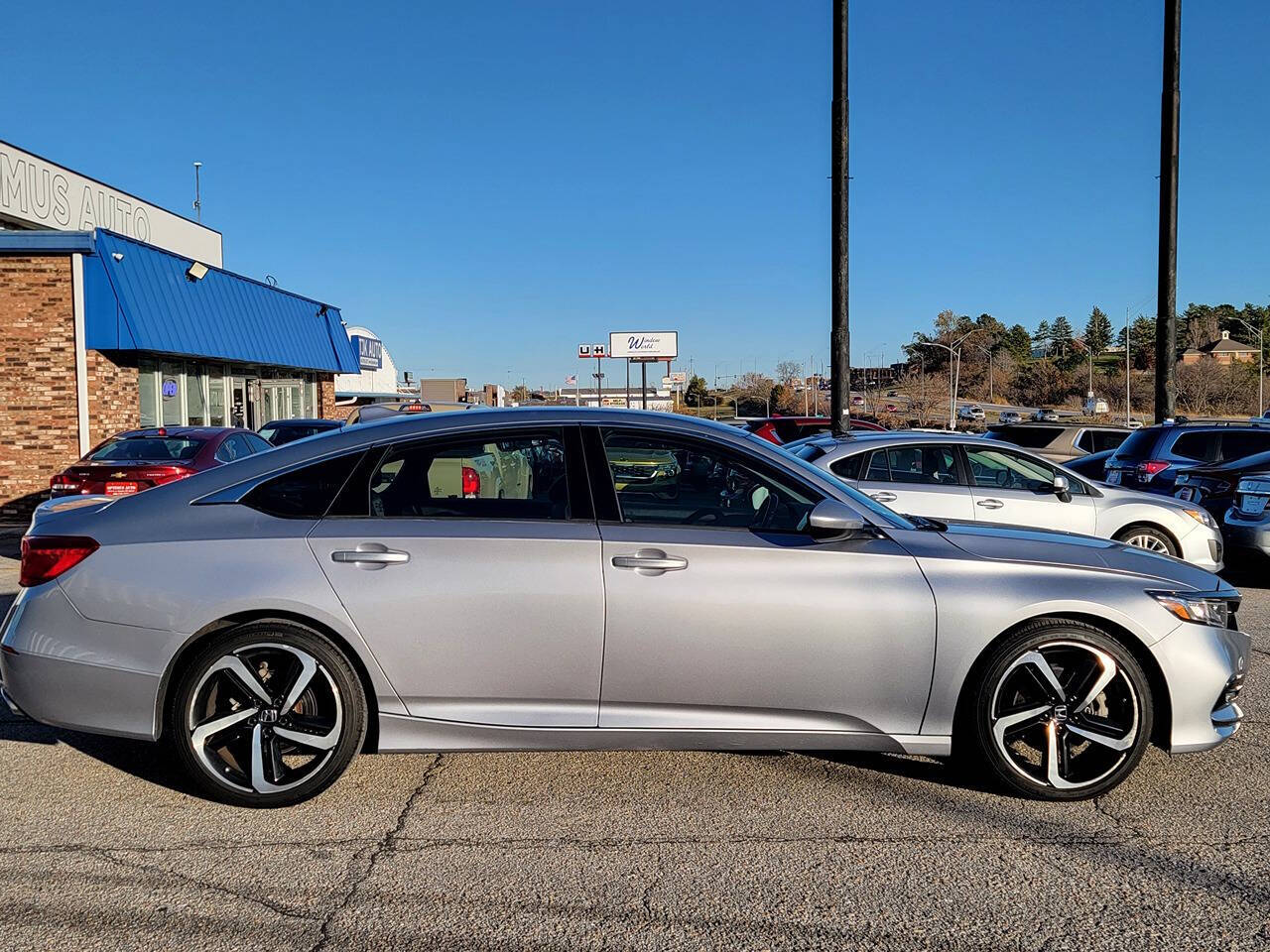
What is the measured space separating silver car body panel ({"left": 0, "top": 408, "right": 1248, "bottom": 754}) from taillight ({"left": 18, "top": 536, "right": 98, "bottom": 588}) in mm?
41

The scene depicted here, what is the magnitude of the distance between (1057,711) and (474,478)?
255cm

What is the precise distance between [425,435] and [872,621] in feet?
6.50

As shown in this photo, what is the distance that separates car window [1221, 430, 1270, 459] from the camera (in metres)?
13.1

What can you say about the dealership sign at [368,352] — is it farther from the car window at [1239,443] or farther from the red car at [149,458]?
the car window at [1239,443]

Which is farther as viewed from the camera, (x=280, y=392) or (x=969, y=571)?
(x=280, y=392)

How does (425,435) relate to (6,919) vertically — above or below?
above

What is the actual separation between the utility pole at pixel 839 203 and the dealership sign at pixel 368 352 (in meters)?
30.0

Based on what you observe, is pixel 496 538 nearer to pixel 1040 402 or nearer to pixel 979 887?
pixel 979 887

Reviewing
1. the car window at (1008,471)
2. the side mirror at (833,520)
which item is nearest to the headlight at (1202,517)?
the car window at (1008,471)

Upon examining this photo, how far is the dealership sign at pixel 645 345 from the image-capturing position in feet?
168

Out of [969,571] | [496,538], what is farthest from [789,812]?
[496,538]

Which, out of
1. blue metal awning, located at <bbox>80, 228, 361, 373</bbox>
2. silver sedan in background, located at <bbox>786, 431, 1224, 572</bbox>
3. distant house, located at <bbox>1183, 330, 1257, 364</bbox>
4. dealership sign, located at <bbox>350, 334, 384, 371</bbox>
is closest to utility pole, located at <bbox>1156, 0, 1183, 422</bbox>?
silver sedan in background, located at <bbox>786, 431, 1224, 572</bbox>

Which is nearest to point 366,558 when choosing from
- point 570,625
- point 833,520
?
point 570,625

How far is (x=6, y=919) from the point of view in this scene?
10.6 ft
